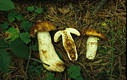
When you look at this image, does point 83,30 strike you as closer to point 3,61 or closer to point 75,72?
point 75,72

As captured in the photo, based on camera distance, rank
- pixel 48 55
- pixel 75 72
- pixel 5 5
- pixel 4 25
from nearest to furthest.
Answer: pixel 5 5, pixel 75 72, pixel 48 55, pixel 4 25

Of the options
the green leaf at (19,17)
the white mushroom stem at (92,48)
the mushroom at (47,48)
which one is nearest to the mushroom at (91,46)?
the white mushroom stem at (92,48)

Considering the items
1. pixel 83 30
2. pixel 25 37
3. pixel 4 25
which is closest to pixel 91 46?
pixel 83 30

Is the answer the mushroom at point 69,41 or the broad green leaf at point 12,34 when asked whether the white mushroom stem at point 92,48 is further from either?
the broad green leaf at point 12,34

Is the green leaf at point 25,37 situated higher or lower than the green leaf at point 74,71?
higher

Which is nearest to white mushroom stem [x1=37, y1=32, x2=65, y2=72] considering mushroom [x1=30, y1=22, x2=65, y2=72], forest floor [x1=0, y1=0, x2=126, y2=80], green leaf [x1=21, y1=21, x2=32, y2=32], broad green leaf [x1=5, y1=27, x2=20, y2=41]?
mushroom [x1=30, y1=22, x2=65, y2=72]

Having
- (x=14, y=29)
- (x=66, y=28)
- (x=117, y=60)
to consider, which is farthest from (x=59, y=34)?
(x=117, y=60)
